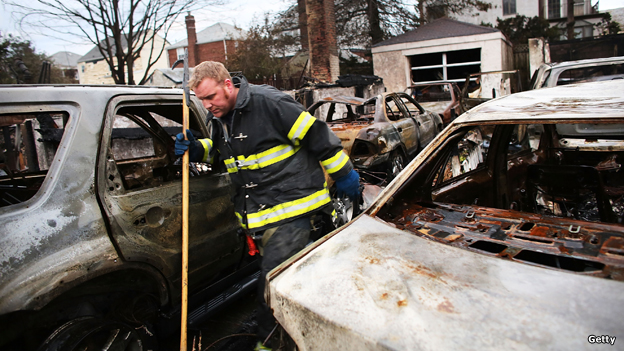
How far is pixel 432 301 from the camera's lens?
4.58 ft

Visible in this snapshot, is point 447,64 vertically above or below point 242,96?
above

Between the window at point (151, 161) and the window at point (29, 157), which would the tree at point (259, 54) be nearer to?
the window at point (29, 157)

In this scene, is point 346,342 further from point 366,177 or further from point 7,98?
point 366,177

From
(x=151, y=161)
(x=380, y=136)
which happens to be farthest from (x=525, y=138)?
(x=151, y=161)

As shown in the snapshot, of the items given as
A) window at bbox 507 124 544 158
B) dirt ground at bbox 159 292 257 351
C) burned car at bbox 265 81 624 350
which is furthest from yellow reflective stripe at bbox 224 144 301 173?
window at bbox 507 124 544 158

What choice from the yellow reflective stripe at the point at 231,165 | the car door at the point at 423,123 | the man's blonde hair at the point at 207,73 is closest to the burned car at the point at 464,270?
the yellow reflective stripe at the point at 231,165

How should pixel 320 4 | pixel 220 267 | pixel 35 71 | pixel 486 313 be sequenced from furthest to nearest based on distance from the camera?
pixel 35 71 < pixel 320 4 < pixel 220 267 < pixel 486 313

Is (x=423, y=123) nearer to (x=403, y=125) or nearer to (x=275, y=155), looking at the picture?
(x=403, y=125)

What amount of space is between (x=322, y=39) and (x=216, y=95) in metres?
12.6

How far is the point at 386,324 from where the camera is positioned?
132 cm

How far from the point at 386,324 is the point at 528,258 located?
2.99 ft

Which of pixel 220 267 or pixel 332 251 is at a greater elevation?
pixel 332 251

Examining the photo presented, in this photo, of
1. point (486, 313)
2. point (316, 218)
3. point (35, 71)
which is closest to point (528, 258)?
point (486, 313)

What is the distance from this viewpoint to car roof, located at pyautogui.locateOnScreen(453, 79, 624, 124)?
6.36ft
